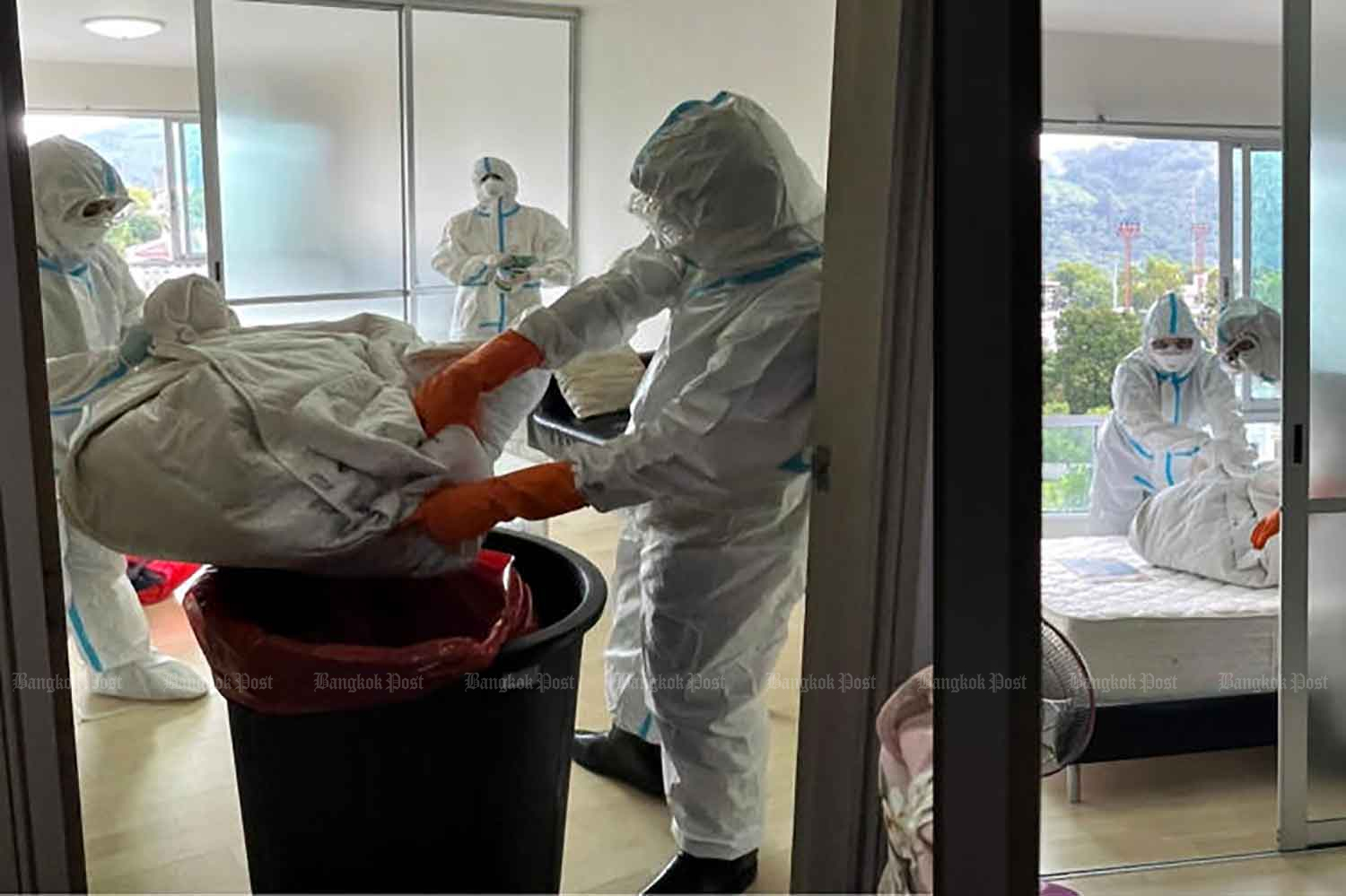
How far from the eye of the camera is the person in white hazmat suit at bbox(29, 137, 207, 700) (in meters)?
1.88

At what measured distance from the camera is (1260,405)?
320 centimetres

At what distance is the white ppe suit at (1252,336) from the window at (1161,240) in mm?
151

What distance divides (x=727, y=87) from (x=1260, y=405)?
1.59 m

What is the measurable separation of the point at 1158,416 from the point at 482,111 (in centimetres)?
244

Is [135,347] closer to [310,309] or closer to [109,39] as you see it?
[310,309]

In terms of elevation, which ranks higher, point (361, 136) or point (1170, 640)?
point (361, 136)

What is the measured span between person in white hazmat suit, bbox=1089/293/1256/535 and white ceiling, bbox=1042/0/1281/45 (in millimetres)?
704

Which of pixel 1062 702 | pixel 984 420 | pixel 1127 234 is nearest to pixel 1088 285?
pixel 1127 234

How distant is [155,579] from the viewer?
2594 mm

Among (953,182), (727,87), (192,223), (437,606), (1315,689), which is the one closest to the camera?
(953,182)

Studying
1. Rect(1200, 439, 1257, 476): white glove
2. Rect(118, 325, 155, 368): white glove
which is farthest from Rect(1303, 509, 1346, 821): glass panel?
Rect(118, 325, 155, 368): white glove

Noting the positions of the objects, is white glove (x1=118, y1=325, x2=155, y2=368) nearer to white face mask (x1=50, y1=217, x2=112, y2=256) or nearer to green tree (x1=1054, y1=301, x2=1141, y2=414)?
white face mask (x1=50, y1=217, x2=112, y2=256)

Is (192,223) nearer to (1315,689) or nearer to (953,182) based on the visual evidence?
(1315,689)

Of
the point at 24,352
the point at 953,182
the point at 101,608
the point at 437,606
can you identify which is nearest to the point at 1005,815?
the point at 953,182
